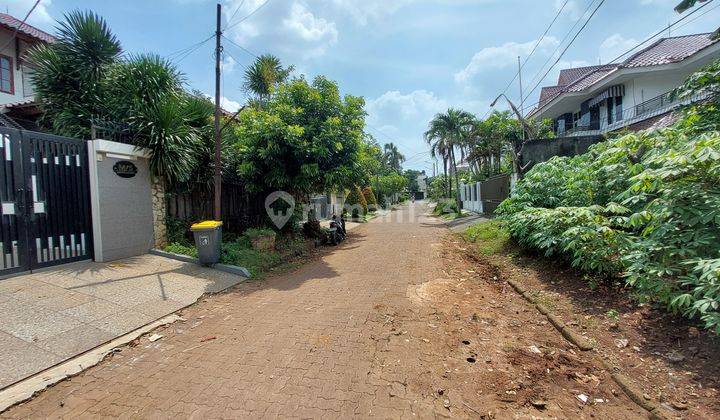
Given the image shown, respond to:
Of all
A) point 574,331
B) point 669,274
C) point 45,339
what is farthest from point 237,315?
point 669,274

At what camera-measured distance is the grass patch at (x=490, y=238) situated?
8.80 m

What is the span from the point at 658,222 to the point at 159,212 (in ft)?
31.7

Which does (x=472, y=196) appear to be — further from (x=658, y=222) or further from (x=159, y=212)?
(x=658, y=222)

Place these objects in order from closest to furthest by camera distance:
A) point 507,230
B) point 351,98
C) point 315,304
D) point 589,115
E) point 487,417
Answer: point 487,417 → point 315,304 → point 507,230 → point 351,98 → point 589,115

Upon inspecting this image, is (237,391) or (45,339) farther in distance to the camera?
(45,339)

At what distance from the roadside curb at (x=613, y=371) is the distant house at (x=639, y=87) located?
12396 mm

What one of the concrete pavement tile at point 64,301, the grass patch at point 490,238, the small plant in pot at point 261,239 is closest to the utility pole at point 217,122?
the small plant in pot at point 261,239

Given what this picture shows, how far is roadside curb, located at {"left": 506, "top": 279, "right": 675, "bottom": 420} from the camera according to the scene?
8.60 ft

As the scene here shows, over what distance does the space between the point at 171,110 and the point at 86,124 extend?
1.97m

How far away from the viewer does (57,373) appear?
3299 millimetres

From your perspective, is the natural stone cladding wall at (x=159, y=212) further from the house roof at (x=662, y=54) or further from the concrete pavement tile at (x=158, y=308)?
the house roof at (x=662, y=54)

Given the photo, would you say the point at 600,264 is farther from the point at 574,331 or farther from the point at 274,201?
the point at 274,201

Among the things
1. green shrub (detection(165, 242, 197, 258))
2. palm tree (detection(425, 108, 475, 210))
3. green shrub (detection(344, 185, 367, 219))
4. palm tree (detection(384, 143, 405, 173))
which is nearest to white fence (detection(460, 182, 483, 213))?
palm tree (detection(425, 108, 475, 210))

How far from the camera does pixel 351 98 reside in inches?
434
